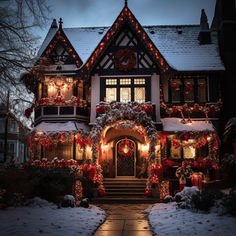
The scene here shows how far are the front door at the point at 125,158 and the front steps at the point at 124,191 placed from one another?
4.54 ft

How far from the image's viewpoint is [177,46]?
2245 centimetres

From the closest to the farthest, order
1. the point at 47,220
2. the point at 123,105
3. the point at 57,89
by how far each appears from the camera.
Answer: the point at 47,220
the point at 123,105
the point at 57,89

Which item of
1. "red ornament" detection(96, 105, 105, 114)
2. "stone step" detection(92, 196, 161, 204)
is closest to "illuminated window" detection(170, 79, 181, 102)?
"red ornament" detection(96, 105, 105, 114)

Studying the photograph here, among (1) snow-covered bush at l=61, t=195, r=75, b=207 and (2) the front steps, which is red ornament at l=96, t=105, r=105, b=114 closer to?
(2) the front steps

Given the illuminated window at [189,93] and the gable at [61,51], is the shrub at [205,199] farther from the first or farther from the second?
the gable at [61,51]

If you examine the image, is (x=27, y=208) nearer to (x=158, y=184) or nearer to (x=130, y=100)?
(x=158, y=184)

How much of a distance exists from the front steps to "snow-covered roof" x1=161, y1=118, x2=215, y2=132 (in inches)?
145

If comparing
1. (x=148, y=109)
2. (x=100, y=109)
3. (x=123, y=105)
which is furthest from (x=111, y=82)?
(x=148, y=109)

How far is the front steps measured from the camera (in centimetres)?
1565

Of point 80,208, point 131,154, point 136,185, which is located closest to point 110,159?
point 131,154

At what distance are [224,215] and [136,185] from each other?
9086 mm

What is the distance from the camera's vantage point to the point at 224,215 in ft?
30.2

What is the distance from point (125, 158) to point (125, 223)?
419 inches

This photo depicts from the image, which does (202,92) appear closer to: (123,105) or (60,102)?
(123,105)
